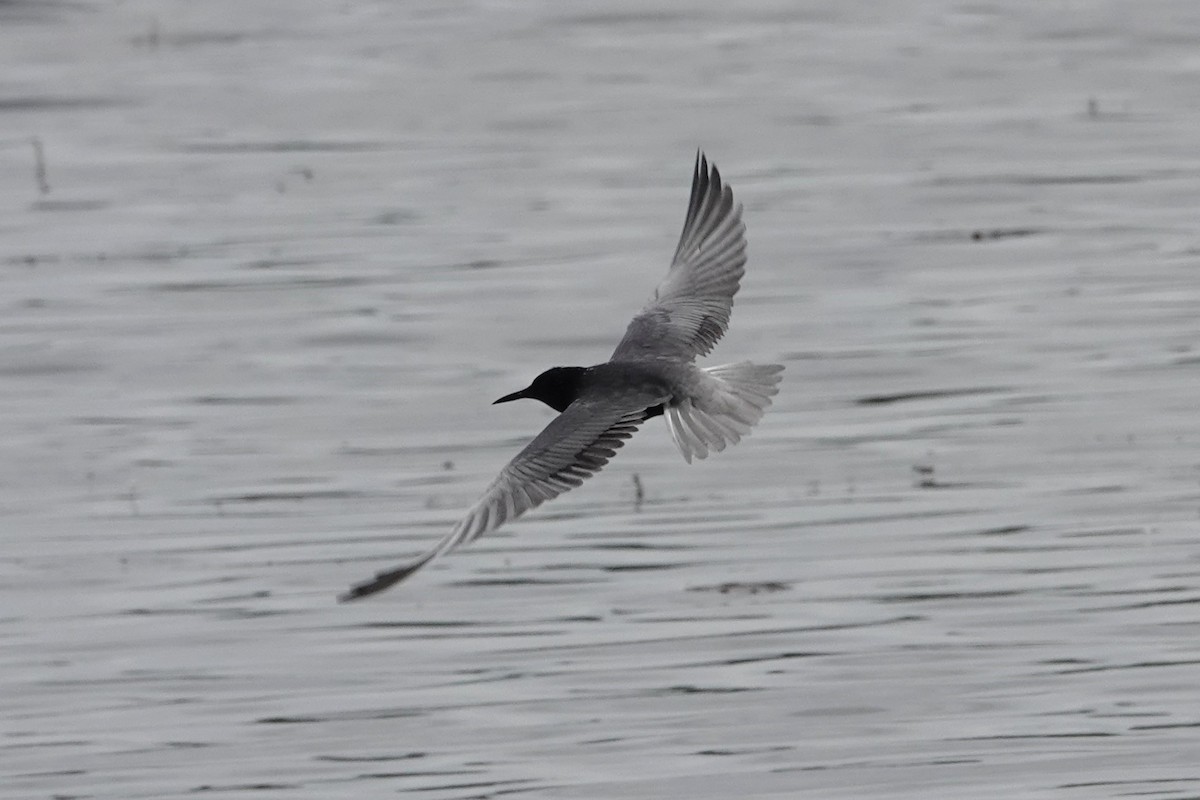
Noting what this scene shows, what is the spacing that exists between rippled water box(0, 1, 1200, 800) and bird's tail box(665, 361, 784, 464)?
2.86ft

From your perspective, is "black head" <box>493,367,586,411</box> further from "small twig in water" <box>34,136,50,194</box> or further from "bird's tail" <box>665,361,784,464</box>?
"small twig in water" <box>34,136,50,194</box>

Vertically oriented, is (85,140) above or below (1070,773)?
below

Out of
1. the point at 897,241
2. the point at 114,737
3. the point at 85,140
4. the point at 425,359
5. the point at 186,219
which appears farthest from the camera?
the point at 85,140

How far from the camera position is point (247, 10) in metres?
21.6

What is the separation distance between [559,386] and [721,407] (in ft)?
1.58

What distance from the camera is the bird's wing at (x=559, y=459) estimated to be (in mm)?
6172

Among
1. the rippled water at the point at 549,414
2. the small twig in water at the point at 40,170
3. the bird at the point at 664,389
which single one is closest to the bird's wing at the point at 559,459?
the bird at the point at 664,389

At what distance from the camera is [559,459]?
6523 mm

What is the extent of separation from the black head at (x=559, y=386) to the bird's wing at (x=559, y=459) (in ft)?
0.43

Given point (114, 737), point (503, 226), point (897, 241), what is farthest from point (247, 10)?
point (114, 737)

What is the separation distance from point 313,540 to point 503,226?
5.69 meters

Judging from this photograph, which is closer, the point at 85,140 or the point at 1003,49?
the point at 85,140

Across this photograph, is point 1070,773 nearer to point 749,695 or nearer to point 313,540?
point 749,695

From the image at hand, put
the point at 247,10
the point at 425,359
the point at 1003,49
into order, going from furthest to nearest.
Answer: the point at 247,10 → the point at 1003,49 → the point at 425,359
